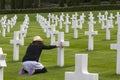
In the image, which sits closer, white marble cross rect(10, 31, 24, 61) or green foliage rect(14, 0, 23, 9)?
white marble cross rect(10, 31, 24, 61)

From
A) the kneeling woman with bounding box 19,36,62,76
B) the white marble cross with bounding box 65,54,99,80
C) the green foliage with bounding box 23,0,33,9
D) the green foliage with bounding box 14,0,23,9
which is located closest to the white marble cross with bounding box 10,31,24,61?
the kneeling woman with bounding box 19,36,62,76

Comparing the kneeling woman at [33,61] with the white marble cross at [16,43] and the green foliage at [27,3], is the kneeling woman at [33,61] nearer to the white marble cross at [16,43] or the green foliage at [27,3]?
the white marble cross at [16,43]

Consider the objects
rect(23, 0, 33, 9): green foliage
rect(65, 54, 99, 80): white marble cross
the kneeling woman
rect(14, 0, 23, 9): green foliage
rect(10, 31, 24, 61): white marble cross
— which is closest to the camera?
rect(65, 54, 99, 80): white marble cross

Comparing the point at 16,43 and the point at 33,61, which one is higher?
the point at 16,43

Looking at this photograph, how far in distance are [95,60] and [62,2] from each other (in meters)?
37.9

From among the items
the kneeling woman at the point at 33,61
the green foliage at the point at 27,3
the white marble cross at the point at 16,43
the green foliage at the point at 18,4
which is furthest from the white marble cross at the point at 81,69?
the green foliage at the point at 18,4

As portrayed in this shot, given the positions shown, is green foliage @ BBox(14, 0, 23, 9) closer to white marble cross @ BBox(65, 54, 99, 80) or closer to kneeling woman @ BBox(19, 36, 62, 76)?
kneeling woman @ BBox(19, 36, 62, 76)

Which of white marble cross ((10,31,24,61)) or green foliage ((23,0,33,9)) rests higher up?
white marble cross ((10,31,24,61))

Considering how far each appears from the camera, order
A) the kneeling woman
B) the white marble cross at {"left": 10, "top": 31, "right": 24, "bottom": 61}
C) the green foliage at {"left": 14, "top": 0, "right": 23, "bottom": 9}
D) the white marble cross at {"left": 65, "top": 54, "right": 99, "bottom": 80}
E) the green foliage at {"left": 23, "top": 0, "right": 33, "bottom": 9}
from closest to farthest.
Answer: the white marble cross at {"left": 65, "top": 54, "right": 99, "bottom": 80} < the kneeling woman < the white marble cross at {"left": 10, "top": 31, "right": 24, "bottom": 61} < the green foliage at {"left": 23, "top": 0, "right": 33, "bottom": 9} < the green foliage at {"left": 14, "top": 0, "right": 23, "bottom": 9}

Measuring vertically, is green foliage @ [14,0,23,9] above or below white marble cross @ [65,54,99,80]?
below

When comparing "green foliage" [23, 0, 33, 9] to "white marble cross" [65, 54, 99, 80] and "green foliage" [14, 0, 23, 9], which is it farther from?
"white marble cross" [65, 54, 99, 80]

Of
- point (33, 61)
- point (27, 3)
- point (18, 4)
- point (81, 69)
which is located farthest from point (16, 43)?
point (18, 4)

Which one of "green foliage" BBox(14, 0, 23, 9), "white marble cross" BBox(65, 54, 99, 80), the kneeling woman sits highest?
"white marble cross" BBox(65, 54, 99, 80)

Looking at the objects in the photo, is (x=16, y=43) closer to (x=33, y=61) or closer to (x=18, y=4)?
(x=33, y=61)
